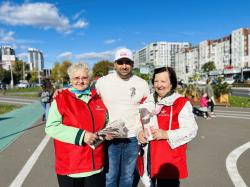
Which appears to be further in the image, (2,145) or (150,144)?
(2,145)

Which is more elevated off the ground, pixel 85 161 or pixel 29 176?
pixel 85 161

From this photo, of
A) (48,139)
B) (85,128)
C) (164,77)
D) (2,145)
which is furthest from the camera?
(48,139)

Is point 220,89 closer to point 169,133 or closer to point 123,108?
point 123,108

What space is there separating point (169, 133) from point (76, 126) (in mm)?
872

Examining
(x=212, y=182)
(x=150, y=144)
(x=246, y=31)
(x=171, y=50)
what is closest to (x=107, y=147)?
(x=150, y=144)

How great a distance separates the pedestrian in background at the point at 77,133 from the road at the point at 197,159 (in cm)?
229

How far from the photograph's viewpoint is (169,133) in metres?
2.72

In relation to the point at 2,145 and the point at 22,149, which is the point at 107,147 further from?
the point at 2,145

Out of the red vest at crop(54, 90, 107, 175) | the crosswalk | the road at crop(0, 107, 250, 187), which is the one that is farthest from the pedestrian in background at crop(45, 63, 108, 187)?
the crosswalk

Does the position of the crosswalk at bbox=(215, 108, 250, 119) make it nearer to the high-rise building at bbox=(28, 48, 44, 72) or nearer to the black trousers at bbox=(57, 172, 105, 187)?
the black trousers at bbox=(57, 172, 105, 187)

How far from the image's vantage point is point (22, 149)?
24.6ft

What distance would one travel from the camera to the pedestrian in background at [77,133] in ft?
8.69

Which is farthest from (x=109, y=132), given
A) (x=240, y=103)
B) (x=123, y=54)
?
(x=240, y=103)

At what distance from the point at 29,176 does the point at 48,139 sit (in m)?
3.41
